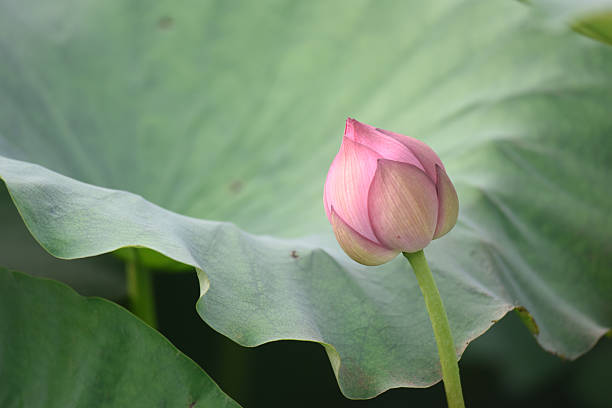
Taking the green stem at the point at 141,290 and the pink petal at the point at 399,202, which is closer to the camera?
the pink petal at the point at 399,202

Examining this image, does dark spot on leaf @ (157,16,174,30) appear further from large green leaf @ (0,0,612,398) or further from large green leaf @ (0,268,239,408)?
large green leaf @ (0,268,239,408)

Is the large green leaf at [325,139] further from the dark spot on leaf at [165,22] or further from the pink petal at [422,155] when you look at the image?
the pink petal at [422,155]

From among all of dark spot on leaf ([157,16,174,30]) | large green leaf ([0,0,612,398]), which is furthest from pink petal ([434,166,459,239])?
dark spot on leaf ([157,16,174,30])

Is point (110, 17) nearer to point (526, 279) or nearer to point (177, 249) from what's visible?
point (177, 249)

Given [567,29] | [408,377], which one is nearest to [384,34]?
[567,29]

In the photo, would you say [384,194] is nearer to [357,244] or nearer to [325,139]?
[357,244]

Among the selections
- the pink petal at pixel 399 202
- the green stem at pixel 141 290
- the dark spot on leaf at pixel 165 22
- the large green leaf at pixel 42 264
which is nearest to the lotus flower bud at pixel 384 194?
the pink petal at pixel 399 202

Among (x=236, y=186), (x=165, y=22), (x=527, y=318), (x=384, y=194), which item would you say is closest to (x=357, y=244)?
(x=384, y=194)

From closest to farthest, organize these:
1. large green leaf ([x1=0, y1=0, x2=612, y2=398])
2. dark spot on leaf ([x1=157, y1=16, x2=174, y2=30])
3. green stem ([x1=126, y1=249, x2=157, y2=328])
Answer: large green leaf ([x1=0, y1=0, x2=612, y2=398]), green stem ([x1=126, y1=249, x2=157, y2=328]), dark spot on leaf ([x1=157, y1=16, x2=174, y2=30])
